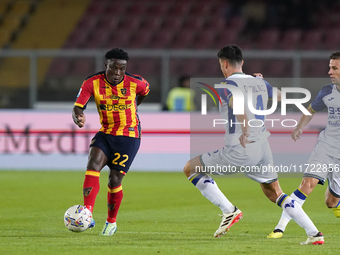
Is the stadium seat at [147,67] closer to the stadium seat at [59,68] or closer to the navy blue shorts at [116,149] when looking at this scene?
the stadium seat at [59,68]

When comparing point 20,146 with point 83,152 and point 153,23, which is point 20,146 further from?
point 153,23

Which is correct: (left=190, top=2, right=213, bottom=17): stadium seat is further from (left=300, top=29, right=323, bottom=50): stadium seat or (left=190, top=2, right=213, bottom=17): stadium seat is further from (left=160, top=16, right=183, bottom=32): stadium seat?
(left=300, top=29, right=323, bottom=50): stadium seat

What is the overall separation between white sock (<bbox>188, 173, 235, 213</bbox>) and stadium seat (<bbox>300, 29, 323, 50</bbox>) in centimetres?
1346

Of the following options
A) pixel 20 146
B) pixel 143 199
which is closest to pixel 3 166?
pixel 20 146

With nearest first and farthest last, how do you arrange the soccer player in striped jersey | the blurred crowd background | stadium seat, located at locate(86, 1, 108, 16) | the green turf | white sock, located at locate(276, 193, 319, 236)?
the green turf < white sock, located at locate(276, 193, 319, 236) < the soccer player in striped jersey < the blurred crowd background < stadium seat, located at locate(86, 1, 108, 16)

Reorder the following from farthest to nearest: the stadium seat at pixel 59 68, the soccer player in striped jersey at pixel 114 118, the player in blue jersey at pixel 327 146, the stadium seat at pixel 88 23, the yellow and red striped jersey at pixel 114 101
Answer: the stadium seat at pixel 88 23, the stadium seat at pixel 59 68, the player in blue jersey at pixel 327 146, the yellow and red striped jersey at pixel 114 101, the soccer player in striped jersey at pixel 114 118

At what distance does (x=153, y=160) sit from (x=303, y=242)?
8304mm

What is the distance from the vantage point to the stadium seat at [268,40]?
62.6ft


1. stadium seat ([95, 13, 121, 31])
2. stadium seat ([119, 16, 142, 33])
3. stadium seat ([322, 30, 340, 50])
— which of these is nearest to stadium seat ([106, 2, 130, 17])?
stadium seat ([95, 13, 121, 31])

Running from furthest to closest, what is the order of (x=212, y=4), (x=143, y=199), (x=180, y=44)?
1. (x=212, y=4)
2. (x=180, y=44)
3. (x=143, y=199)

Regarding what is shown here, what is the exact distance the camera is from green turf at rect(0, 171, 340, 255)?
17.9ft

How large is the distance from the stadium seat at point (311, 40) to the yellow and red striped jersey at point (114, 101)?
13238 millimetres

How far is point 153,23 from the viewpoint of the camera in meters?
20.3

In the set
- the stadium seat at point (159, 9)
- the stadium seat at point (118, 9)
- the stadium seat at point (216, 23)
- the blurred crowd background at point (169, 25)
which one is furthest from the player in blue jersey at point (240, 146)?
the stadium seat at point (118, 9)
